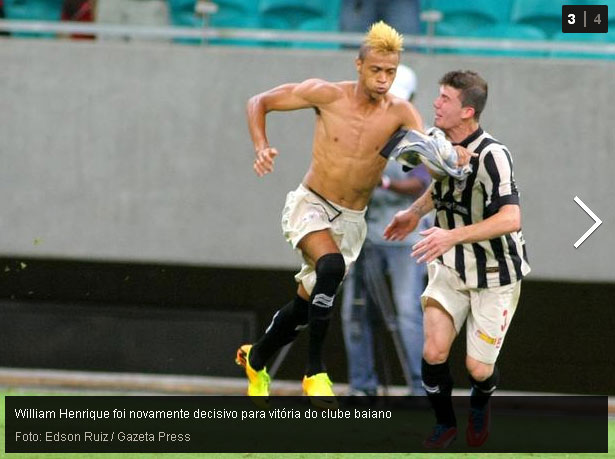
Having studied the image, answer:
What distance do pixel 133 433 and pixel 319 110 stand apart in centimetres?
209

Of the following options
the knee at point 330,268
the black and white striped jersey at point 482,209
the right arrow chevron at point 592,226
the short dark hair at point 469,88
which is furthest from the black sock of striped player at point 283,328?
the right arrow chevron at point 592,226

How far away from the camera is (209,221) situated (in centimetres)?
995

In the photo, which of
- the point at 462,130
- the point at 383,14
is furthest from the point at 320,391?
the point at 383,14

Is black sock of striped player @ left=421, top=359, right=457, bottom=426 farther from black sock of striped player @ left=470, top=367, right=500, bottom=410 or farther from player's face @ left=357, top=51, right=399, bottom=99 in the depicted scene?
player's face @ left=357, top=51, right=399, bottom=99

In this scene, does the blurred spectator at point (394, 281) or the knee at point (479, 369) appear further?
the blurred spectator at point (394, 281)

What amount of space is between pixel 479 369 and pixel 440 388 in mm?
229

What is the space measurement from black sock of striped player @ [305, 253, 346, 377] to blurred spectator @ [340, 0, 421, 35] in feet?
8.78

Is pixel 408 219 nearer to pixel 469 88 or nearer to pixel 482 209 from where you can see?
pixel 482 209

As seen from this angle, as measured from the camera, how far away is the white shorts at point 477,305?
700cm

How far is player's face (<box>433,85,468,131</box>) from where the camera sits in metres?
6.90

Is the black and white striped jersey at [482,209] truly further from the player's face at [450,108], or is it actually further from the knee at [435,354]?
the knee at [435,354]

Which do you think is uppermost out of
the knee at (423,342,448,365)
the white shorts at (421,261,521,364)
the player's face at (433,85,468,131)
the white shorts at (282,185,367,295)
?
the player's face at (433,85,468,131)

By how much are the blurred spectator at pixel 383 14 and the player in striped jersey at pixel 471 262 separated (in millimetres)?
2338

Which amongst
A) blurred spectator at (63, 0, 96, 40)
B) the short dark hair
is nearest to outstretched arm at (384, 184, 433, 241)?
the short dark hair
